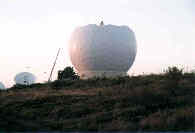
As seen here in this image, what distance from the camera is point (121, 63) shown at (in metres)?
52.1

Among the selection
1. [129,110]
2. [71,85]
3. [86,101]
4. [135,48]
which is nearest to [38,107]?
[86,101]

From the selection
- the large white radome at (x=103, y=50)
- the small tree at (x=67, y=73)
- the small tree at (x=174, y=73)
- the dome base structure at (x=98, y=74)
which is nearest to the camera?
the small tree at (x=174, y=73)

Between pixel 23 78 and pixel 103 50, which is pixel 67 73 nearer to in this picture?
pixel 23 78

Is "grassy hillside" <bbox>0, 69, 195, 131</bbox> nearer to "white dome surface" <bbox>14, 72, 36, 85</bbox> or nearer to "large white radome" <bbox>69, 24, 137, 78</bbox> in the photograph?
"large white radome" <bbox>69, 24, 137, 78</bbox>

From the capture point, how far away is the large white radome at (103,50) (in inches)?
2014

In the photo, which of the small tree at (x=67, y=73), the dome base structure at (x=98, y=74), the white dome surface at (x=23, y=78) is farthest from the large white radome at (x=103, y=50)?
the white dome surface at (x=23, y=78)

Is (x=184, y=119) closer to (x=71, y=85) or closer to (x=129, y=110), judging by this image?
(x=129, y=110)

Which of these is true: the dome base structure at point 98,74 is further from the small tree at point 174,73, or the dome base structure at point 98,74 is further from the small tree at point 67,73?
the small tree at point 174,73

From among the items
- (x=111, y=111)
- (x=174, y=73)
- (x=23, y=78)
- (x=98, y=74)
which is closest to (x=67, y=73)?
(x=23, y=78)

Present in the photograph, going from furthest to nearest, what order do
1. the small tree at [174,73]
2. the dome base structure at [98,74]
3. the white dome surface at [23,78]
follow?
the white dome surface at [23,78], the dome base structure at [98,74], the small tree at [174,73]

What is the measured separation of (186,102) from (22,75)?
172 feet

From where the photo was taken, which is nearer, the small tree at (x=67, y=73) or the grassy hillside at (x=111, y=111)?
the grassy hillside at (x=111, y=111)

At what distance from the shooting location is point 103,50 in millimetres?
51031

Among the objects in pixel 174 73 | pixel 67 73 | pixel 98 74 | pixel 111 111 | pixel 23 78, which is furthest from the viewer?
pixel 23 78
